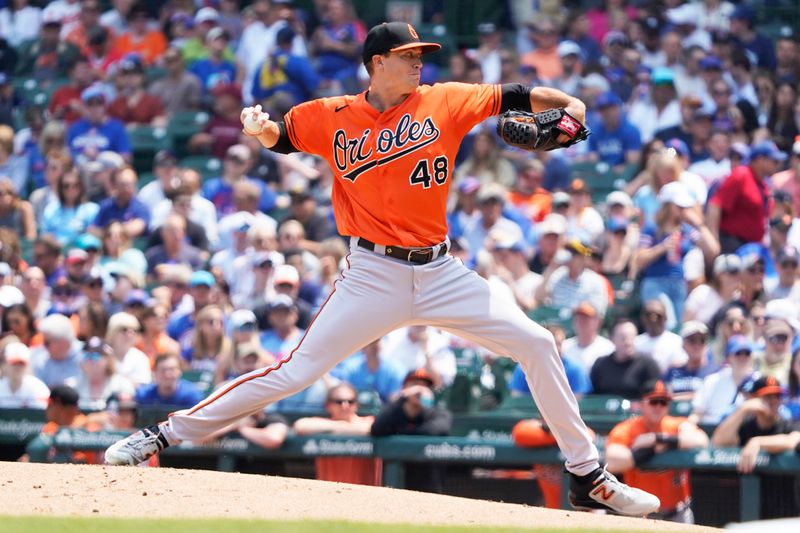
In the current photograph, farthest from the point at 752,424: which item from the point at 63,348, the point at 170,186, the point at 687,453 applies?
the point at 170,186

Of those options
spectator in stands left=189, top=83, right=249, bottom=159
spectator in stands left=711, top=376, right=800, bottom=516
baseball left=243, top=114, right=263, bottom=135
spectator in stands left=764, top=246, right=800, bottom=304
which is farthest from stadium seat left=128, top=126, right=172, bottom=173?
baseball left=243, top=114, right=263, bottom=135

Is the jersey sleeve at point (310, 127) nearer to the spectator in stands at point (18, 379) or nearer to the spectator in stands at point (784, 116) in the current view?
the spectator in stands at point (18, 379)

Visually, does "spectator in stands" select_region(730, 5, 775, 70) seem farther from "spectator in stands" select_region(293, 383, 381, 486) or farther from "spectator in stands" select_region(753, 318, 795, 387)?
"spectator in stands" select_region(293, 383, 381, 486)

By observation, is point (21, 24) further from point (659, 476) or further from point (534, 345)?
point (534, 345)

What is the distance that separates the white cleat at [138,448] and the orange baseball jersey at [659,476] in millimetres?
2780

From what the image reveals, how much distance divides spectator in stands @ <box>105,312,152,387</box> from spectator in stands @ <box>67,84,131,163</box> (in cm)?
357

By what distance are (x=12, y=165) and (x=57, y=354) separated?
4045mm

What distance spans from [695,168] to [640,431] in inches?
146

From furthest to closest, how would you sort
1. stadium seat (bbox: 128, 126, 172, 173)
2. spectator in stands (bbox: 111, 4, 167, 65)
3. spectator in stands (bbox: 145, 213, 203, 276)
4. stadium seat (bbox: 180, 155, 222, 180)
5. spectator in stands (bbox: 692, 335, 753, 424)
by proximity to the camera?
spectator in stands (bbox: 111, 4, 167, 65), stadium seat (bbox: 128, 126, 172, 173), stadium seat (bbox: 180, 155, 222, 180), spectator in stands (bbox: 145, 213, 203, 276), spectator in stands (bbox: 692, 335, 753, 424)

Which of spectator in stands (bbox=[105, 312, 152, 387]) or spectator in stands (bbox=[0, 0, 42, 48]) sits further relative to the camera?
spectator in stands (bbox=[0, 0, 42, 48])

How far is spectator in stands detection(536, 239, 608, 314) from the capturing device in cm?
992

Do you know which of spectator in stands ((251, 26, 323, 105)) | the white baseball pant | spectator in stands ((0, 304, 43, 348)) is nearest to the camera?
the white baseball pant

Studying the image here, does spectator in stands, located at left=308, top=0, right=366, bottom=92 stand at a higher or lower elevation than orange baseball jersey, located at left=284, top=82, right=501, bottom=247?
lower

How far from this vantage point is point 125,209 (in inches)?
483
